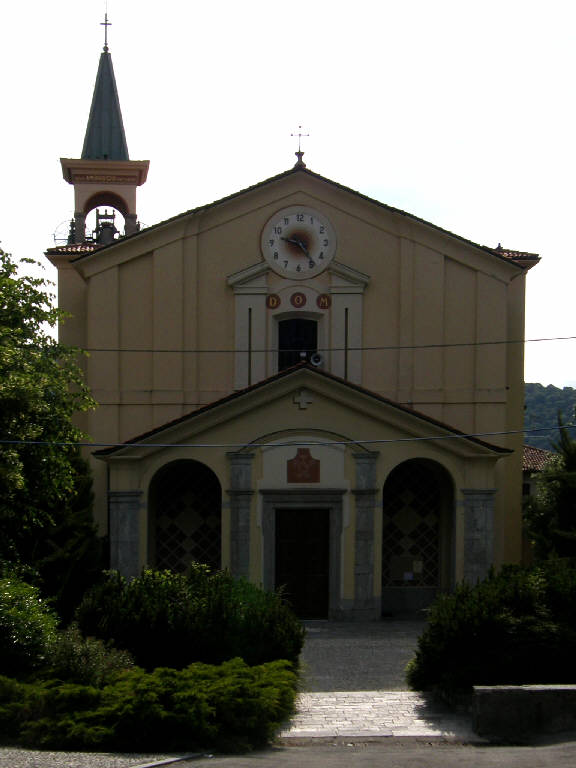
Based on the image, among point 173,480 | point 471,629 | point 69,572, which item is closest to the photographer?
point 471,629

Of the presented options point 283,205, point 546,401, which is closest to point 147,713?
point 283,205

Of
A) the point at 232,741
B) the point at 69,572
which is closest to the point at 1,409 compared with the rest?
the point at 69,572

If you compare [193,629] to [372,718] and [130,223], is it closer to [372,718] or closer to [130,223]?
[372,718]

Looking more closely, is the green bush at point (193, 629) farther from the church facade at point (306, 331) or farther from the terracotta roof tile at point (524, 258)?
the terracotta roof tile at point (524, 258)

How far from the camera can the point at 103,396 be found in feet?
95.8

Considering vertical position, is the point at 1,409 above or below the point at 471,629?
above

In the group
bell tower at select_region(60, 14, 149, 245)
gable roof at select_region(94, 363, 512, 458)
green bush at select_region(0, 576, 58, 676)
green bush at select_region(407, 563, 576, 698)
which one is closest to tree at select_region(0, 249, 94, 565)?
gable roof at select_region(94, 363, 512, 458)

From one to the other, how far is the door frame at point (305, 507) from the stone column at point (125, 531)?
298 cm

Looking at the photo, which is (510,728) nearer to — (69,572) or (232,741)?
(232,741)

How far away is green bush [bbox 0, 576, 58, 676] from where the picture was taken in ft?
53.6

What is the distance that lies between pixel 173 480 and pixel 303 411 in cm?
451

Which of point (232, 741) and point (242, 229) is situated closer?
point (232, 741)

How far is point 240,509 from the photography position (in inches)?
1022

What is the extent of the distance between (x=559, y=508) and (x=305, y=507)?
607 centimetres
